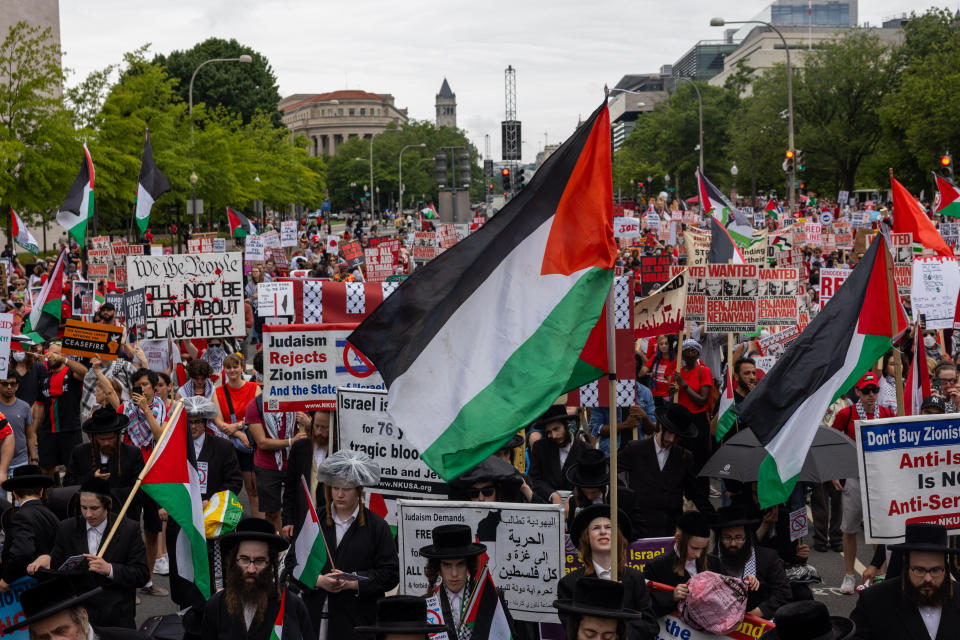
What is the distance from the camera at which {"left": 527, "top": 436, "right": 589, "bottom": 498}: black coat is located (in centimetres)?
852

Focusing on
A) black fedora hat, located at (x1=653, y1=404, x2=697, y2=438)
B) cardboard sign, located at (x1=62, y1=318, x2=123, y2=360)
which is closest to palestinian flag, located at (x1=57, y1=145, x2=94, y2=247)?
cardboard sign, located at (x1=62, y1=318, x2=123, y2=360)

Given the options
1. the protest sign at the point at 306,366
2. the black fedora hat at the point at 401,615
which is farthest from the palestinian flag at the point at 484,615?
the protest sign at the point at 306,366

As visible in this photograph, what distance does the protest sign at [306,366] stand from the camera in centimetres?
911

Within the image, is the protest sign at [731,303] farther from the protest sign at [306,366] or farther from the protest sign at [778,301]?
the protest sign at [306,366]

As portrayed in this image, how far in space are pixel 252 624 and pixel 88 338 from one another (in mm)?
7372

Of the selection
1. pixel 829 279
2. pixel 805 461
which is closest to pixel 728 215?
pixel 829 279

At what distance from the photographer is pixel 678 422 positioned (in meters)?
8.40

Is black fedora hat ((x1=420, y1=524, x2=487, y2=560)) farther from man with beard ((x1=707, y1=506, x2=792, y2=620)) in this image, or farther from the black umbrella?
the black umbrella

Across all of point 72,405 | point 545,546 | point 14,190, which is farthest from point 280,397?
point 14,190

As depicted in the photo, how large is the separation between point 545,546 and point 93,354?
285 inches

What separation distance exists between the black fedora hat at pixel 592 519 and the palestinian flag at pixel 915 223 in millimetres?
8596

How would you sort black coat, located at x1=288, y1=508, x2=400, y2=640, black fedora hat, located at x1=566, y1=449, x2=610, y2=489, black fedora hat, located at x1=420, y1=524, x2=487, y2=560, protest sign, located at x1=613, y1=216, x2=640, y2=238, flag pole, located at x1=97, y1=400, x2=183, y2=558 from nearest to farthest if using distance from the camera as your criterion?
black fedora hat, located at x1=420, y1=524, x2=487, y2=560
black coat, located at x1=288, y1=508, x2=400, y2=640
flag pole, located at x1=97, y1=400, x2=183, y2=558
black fedora hat, located at x1=566, y1=449, x2=610, y2=489
protest sign, located at x1=613, y1=216, x2=640, y2=238

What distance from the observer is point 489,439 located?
5.62 metres

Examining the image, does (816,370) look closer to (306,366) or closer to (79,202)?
(306,366)
